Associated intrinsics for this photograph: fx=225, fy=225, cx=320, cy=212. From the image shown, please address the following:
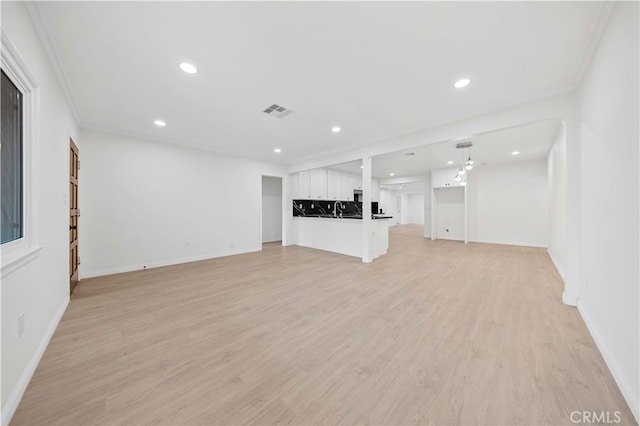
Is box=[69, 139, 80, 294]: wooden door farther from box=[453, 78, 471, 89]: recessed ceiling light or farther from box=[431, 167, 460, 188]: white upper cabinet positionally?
box=[431, 167, 460, 188]: white upper cabinet

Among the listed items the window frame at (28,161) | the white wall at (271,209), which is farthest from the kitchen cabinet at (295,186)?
the window frame at (28,161)

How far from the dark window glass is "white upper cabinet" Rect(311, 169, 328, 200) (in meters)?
5.72

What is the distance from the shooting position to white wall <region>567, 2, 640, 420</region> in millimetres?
1363

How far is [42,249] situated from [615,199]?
447 cm

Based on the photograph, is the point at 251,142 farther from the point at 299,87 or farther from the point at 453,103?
the point at 453,103

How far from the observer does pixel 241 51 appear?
2.01 meters

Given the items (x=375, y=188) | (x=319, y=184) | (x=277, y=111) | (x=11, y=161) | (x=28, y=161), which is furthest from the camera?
(x=375, y=188)

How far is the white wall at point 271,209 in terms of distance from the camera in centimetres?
750

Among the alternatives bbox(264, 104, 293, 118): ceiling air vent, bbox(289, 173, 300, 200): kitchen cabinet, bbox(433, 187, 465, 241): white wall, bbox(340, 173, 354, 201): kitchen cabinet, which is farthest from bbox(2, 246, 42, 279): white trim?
bbox(433, 187, 465, 241): white wall

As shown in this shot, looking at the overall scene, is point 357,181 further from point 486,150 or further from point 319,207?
point 486,150

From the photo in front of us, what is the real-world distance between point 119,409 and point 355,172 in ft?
25.2

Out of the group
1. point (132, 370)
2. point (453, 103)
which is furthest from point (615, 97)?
point (132, 370)

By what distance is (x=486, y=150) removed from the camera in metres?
5.41

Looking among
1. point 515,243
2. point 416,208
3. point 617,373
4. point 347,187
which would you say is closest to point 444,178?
point 515,243
